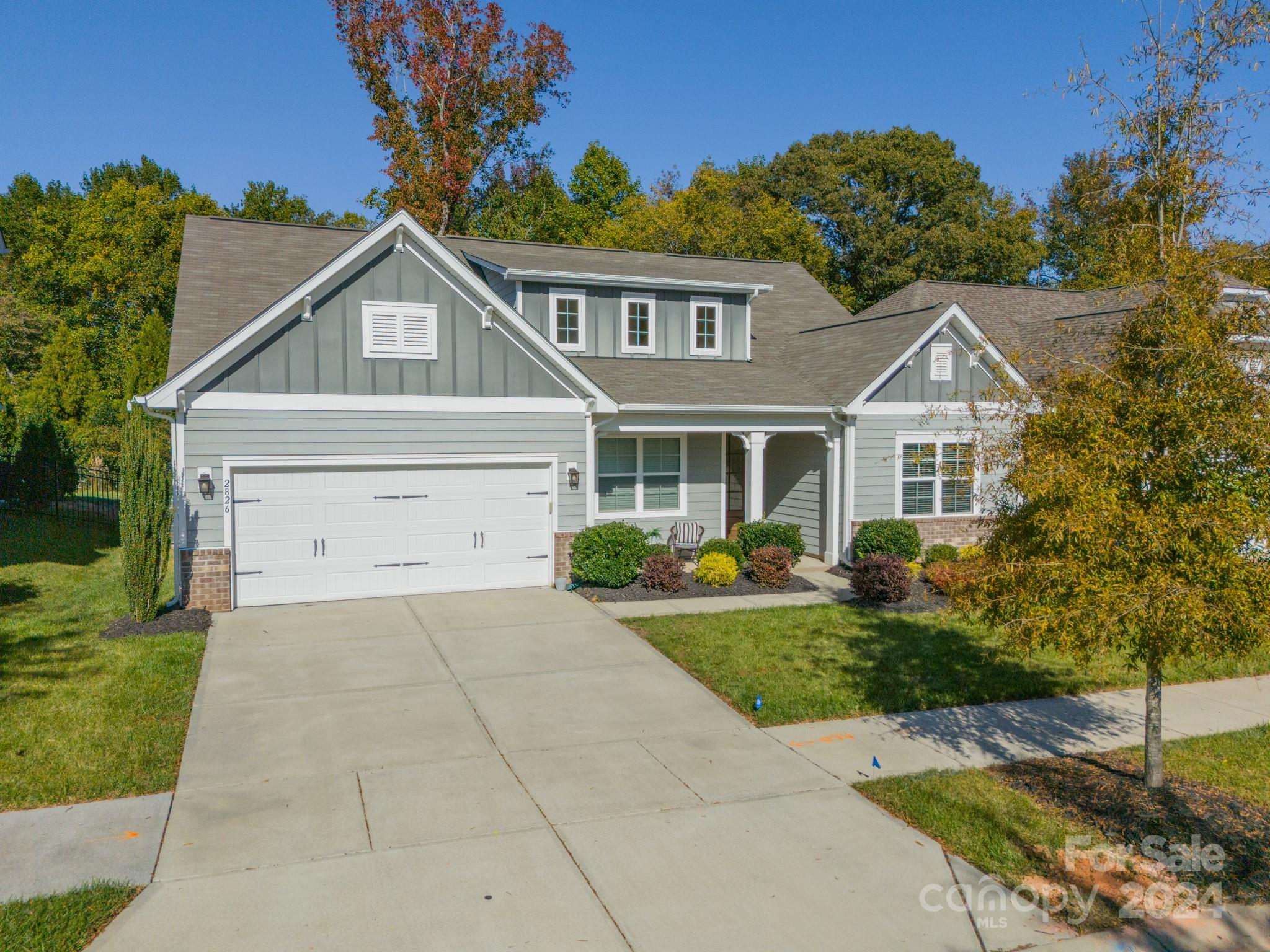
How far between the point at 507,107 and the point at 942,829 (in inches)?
1335

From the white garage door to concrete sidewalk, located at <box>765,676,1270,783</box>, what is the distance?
7516mm

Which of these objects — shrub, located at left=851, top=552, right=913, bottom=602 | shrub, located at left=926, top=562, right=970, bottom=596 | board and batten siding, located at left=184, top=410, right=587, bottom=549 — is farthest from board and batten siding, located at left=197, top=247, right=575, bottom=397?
shrub, located at left=926, top=562, right=970, bottom=596

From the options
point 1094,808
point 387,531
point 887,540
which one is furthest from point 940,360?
point 1094,808

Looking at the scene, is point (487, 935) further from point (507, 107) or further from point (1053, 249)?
point (1053, 249)

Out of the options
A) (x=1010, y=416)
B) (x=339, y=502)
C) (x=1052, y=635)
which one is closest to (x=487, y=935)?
(x=1052, y=635)

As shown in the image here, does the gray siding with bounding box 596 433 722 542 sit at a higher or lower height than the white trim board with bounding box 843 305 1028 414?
lower

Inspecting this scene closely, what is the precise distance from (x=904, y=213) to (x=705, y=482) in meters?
31.7

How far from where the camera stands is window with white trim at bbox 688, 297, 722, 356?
1950 cm

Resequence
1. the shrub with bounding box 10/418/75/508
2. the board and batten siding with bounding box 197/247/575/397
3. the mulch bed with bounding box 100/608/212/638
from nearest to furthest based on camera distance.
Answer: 1. the mulch bed with bounding box 100/608/212/638
2. the board and batten siding with bounding box 197/247/575/397
3. the shrub with bounding box 10/418/75/508

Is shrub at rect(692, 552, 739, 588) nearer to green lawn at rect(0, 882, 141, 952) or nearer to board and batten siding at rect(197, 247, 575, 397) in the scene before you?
board and batten siding at rect(197, 247, 575, 397)

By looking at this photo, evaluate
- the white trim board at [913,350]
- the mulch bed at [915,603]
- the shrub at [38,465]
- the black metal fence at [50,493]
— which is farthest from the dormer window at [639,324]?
the shrub at [38,465]

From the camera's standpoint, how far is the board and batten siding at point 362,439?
13.1m

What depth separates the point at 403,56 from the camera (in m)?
33.8

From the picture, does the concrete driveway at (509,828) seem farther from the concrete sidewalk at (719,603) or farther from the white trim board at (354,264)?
the white trim board at (354,264)
